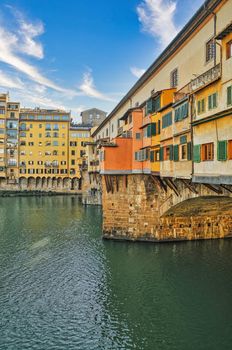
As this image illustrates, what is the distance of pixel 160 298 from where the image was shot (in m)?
17.5

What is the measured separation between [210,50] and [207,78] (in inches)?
151

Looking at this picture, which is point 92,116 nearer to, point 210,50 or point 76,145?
point 76,145

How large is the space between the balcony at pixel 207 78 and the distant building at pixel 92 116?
86.3 metres

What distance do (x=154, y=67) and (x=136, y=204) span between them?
12114mm

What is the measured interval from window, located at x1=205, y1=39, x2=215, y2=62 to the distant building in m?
84.3

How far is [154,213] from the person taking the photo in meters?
27.0

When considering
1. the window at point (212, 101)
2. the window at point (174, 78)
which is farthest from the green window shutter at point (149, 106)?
the window at point (212, 101)

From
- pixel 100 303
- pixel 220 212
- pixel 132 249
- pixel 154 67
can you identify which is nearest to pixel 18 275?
pixel 100 303

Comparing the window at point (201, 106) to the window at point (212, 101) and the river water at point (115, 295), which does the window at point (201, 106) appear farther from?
the river water at point (115, 295)

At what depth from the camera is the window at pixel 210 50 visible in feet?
57.4

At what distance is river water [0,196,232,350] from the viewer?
13828mm

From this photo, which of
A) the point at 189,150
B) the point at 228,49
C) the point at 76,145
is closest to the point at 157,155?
the point at 189,150

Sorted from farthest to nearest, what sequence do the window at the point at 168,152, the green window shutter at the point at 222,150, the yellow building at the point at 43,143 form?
the yellow building at the point at 43,143 → the window at the point at 168,152 → the green window shutter at the point at 222,150

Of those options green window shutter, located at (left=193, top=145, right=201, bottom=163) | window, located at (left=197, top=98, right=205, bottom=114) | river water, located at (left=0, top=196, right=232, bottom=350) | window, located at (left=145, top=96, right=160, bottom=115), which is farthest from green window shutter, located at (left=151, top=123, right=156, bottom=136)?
river water, located at (left=0, top=196, right=232, bottom=350)
